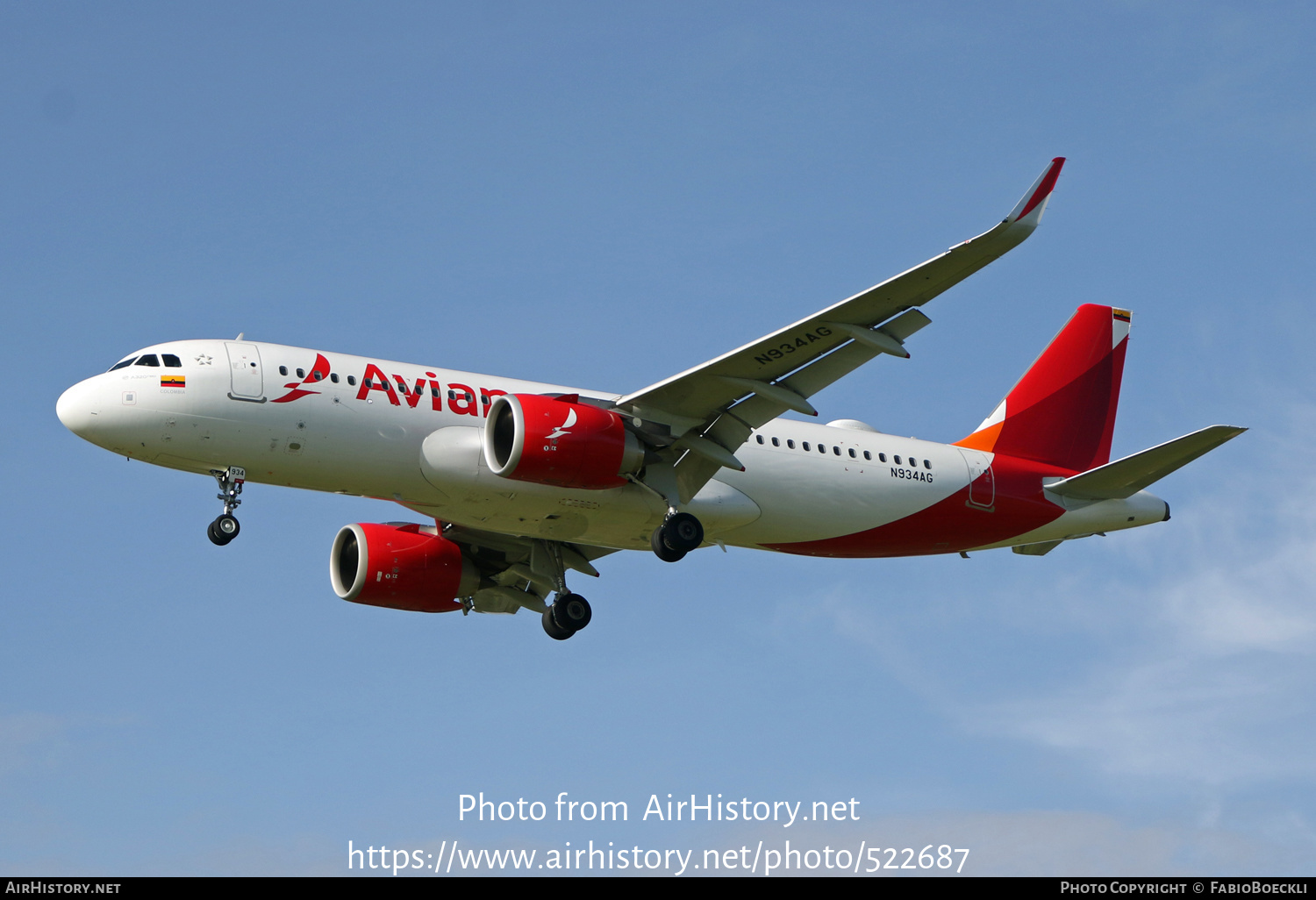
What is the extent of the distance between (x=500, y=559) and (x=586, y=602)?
2449 mm

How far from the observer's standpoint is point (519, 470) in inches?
1092

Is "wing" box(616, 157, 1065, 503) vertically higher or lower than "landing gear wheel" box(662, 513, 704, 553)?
higher

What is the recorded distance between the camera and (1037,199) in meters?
24.3

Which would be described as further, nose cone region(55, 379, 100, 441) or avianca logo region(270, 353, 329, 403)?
avianca logo region(270, 353, 329, 403)

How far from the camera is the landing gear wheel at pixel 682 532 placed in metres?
29.7

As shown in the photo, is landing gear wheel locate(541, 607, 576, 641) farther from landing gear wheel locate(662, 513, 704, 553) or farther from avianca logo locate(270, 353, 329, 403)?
avianca logo locate(270, 353, 329, 403)

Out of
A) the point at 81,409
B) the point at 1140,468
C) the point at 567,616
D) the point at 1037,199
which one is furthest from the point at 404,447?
the point at 1140,468

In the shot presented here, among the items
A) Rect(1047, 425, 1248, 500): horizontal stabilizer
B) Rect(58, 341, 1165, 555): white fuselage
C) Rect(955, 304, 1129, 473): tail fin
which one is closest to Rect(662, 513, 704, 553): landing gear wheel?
Rect(58, 341, 1165, 555): white fuselage

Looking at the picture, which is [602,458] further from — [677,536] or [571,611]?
[571,611]

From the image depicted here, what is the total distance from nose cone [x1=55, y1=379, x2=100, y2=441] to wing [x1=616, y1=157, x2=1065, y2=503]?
9643mm

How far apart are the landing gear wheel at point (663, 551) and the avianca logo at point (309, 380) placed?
279 inches

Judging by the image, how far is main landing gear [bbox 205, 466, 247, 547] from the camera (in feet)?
91.4

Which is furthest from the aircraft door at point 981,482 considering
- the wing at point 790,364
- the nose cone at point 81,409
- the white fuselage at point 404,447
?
the nose cone at point 81,409

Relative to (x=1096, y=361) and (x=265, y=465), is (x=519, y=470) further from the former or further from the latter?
(x=1096, y=361)
